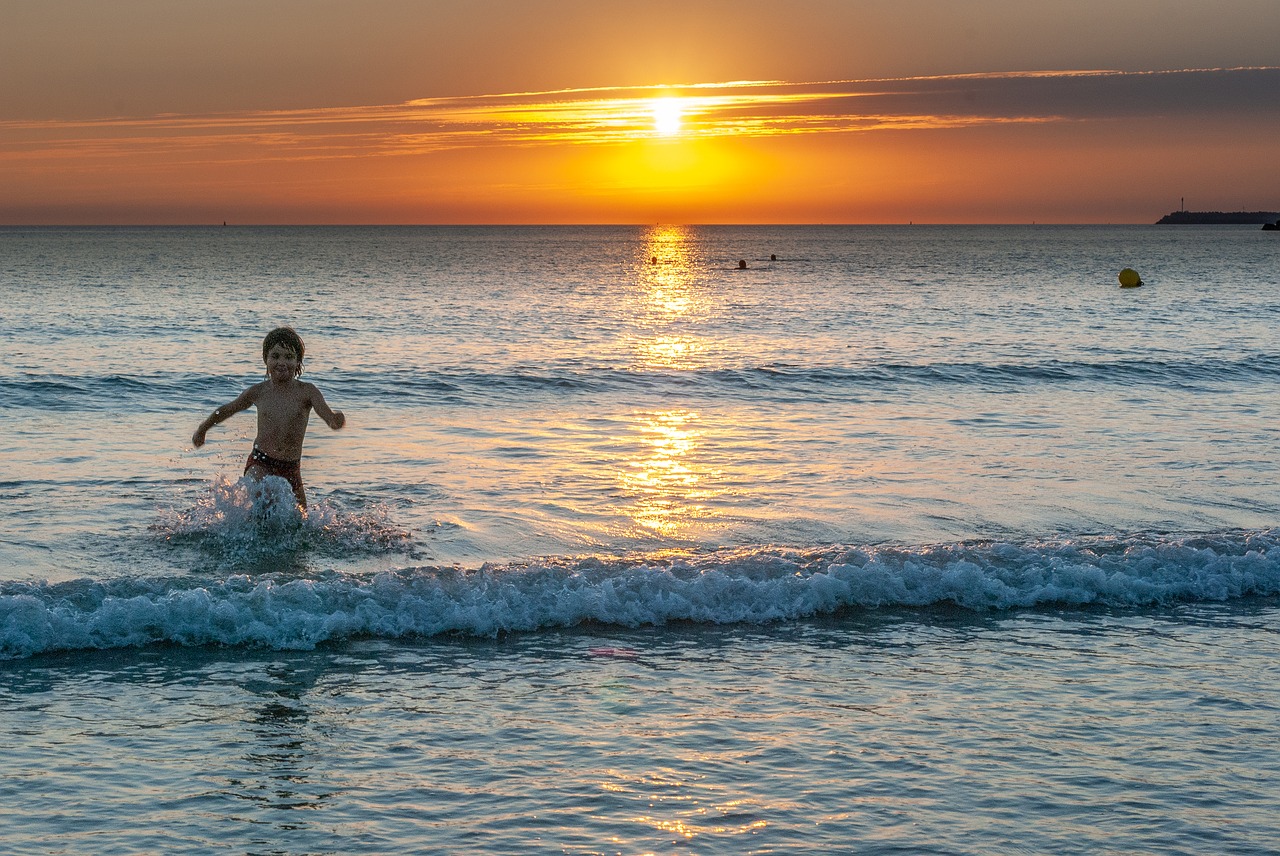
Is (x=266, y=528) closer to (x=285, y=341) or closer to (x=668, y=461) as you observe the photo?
(x=285, y=341)

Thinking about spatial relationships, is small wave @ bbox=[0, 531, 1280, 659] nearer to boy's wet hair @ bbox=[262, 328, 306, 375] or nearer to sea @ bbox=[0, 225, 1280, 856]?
sea @ bbox=[0, 225, 1280, 856]

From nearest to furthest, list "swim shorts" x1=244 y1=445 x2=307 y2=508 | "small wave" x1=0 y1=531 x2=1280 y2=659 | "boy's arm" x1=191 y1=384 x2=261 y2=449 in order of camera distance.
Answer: "small wave" x1=0 y1=531 x2=1280 y2=659
"boy's arm" x1=191 y1=384 x2=261 y2=449
"swim shorts" x1=244 y1=445 x2=307 y2=508

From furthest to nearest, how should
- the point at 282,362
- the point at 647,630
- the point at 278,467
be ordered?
the point at 278,467 → the point at 282,362 → the point at 647,630

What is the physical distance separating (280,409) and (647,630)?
4.13 m

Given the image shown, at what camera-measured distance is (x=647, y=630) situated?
8.50 metres

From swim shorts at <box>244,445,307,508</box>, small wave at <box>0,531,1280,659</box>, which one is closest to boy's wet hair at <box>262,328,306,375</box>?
swim shorts at <box>244,445,307,508</box>

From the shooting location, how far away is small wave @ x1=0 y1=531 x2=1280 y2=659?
8.12m

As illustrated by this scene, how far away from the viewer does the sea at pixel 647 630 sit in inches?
216

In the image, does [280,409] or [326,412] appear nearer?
[326,412]

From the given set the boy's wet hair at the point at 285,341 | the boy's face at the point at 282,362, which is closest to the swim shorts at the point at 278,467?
the boy's face at the point at 282,362

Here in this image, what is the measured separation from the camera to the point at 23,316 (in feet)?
142

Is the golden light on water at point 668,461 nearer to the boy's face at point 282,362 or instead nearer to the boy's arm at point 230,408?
the boy's face at point 282,362

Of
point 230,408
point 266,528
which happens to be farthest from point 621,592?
point 230,408

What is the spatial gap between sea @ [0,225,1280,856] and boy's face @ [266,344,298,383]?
100cm
